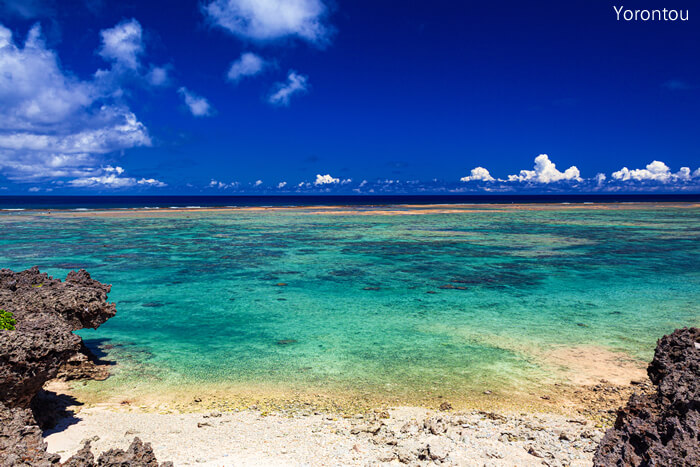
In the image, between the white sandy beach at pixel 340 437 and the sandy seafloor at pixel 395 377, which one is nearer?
the white sandy beach at pixel 340 437

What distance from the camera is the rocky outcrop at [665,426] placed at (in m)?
4.16

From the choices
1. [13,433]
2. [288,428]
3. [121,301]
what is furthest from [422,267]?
[13,433]

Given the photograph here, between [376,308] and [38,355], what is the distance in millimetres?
9630

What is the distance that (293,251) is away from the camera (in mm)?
27141

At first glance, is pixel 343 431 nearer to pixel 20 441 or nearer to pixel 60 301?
pixel 20 441

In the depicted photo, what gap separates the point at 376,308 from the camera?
14.3 meters

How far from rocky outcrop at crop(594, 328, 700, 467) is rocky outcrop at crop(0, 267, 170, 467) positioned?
4.87m

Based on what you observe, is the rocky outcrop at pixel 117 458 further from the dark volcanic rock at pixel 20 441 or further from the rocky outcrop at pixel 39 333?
the rocky outcrop at pixel 39 333

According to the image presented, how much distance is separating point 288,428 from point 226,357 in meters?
3.86

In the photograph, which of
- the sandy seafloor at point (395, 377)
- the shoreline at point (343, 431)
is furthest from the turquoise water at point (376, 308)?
the shoreline at point (343, 431)

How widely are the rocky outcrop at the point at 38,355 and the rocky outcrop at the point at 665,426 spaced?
16.0ft

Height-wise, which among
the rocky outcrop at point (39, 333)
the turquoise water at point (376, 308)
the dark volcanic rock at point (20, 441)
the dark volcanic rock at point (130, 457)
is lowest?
the turquoise water at point (376, 308)

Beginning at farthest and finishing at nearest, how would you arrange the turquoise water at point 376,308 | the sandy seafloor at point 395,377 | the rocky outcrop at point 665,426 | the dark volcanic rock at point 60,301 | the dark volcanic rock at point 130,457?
the turquoise water at point 376,308
the dark volcanic rock at point 60,301
the sandy seafloor at point 395,377
the dark volcanic rock at point 130,457
the rocky outcrop at point 665,426

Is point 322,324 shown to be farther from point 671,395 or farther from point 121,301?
point 671,395
